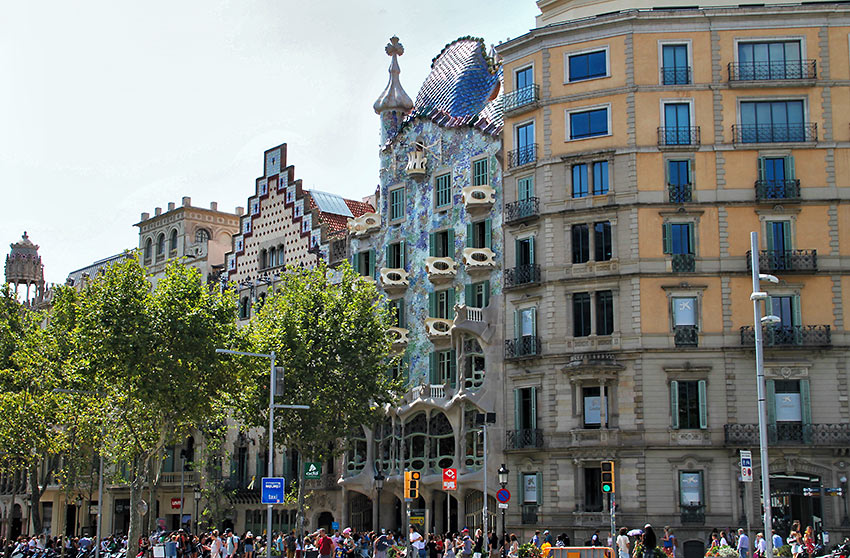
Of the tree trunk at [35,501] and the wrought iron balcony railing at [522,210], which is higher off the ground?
the wrought iron balcony railing at [522,210]

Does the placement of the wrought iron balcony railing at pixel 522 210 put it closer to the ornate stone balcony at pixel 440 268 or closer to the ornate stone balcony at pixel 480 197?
the ornate stone balcony at pixel 480 197

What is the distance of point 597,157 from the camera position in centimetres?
4828

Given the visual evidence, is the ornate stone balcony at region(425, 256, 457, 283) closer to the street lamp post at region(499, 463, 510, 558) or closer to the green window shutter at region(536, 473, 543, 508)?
the street lamp post at region(499, 463, 510, 558)

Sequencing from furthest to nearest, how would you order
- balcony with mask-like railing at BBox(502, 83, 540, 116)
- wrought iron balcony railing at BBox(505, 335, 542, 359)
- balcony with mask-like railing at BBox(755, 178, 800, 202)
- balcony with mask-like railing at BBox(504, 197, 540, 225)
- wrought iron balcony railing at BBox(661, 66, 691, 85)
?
1. balcony with mask-like railing at BBox(502, 83, 540, 116)
2. balcony with mask-like railing at BBox(504, 197, 540, 225)
3. wrought iron balcony railing at BBox(505, 335, 542, 359)
4. wrought iron balcony railing at BBox(661, 66, 691, 85)
5. balcony with mask-like railing at BBox(755, 178, 800, 202)

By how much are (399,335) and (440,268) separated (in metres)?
4.21

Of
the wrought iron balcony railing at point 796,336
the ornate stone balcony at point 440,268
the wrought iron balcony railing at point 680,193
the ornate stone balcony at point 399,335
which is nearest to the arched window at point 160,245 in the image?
the ornate stone balcony at point 399,335

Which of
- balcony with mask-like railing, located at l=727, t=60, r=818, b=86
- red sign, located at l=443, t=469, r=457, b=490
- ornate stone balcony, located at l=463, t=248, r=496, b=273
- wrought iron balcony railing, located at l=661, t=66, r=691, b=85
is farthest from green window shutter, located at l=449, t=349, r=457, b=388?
balcony with mask-like railing, located at l=727, t=60, r=818, b=86

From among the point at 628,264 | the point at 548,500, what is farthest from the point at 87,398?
the point at 628,264

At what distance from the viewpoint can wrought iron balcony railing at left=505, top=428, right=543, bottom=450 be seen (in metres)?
47.5

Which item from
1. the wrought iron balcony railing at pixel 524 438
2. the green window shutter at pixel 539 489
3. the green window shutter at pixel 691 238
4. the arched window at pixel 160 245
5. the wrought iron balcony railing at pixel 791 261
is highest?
the arched window at pixel 160 245

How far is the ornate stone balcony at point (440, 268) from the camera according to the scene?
53.9 m

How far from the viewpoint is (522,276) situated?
49.4 m

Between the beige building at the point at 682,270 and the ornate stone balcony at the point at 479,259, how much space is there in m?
2.32

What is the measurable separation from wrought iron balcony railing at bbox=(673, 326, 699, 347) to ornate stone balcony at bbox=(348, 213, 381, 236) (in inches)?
736
